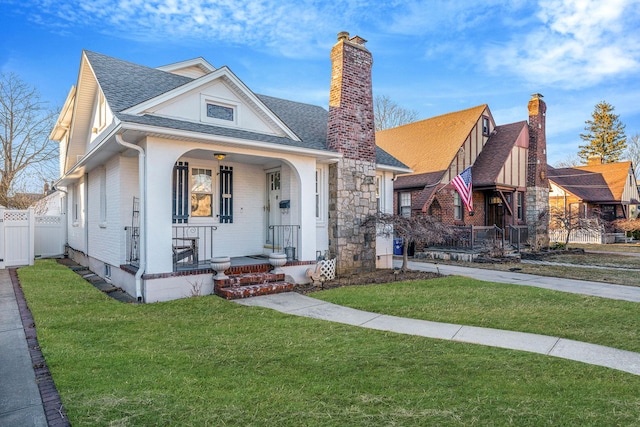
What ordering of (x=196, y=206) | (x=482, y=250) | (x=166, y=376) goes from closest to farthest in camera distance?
(x=166, y=376)
(x=196, y=206)
(x=482, y=250)

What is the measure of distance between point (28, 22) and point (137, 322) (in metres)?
14.0

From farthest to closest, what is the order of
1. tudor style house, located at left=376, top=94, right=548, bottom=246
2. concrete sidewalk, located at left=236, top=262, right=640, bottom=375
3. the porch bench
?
tudor style house, located at left=376, top=94, right=548, bottom=246 < the porch bench < concrete sidewalk, located at left=236, top=262, right=640, bottom=375

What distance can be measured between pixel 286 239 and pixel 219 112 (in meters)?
3.66

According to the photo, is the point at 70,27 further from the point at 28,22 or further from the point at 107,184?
the point at 107,184

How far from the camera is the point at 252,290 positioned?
7965 mm

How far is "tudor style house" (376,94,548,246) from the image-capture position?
17.4 metres

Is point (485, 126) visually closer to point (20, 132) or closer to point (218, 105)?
point (218, 105)

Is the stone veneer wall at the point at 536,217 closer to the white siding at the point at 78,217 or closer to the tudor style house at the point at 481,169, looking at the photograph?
the tudor style house at the point at 481,169

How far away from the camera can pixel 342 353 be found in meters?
4.50

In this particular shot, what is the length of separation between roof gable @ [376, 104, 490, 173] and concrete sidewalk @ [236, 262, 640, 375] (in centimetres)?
954

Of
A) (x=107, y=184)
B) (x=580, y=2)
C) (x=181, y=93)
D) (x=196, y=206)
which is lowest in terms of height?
(x=196, y=206)

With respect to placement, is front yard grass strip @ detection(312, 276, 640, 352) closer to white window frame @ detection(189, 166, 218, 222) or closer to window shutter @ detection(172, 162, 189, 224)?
white window frame @ detection(189, 166, 218, 222)

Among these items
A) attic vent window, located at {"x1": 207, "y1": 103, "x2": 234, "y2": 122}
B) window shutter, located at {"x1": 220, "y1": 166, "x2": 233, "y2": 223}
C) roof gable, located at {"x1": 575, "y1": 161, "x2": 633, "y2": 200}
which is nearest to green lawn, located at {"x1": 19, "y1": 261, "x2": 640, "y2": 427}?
window shutter, located at {"x1": 220, "y1": 166, "x2": 233, "y2": 223}

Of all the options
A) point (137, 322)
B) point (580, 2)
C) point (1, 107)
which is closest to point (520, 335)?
point (137, 322)
